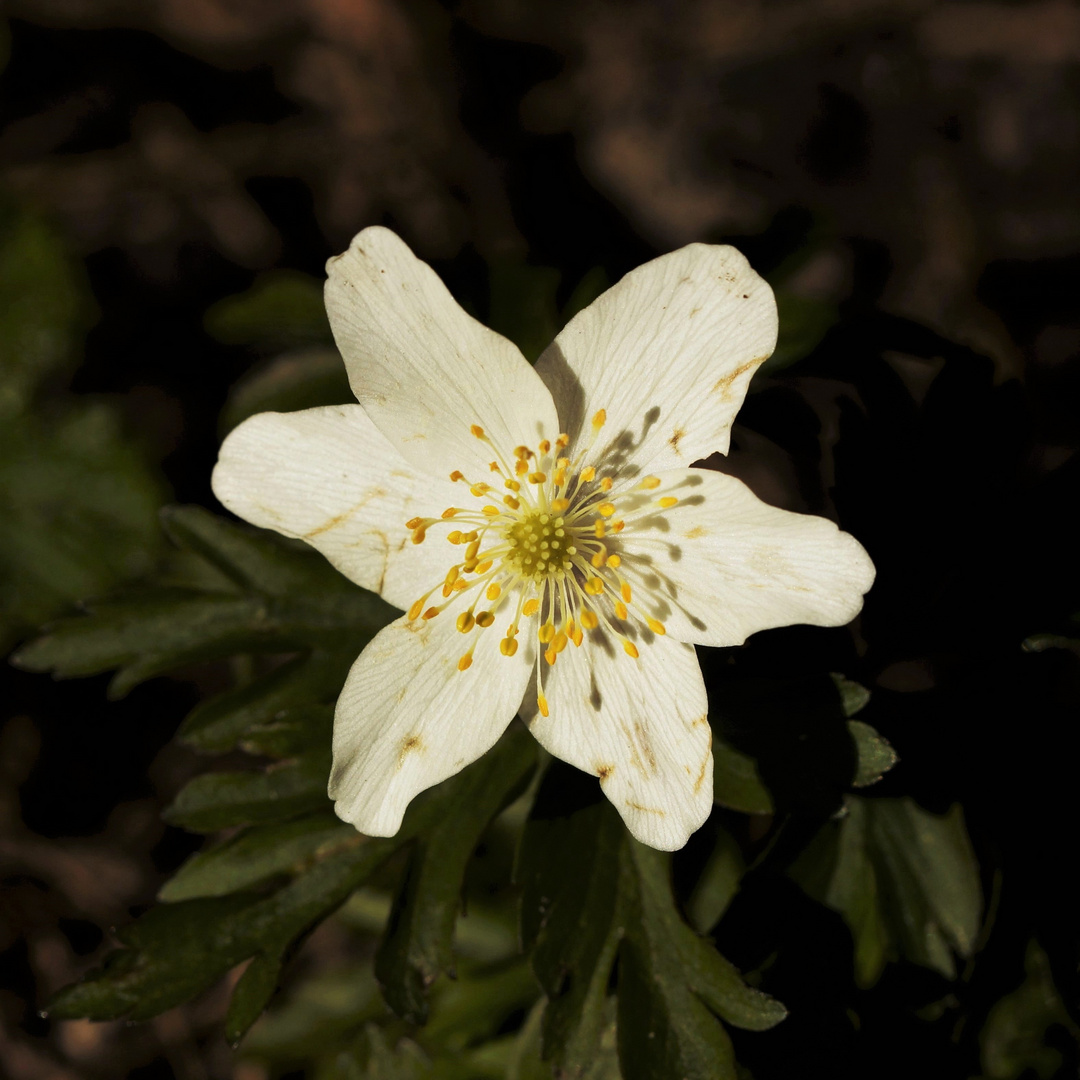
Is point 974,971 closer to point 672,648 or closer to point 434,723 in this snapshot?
point 672,648

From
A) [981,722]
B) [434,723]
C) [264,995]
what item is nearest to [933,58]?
[981,722]

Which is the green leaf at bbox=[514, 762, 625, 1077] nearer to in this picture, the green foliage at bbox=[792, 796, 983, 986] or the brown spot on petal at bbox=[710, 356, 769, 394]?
the green foliage at bbox=[792, 796, 983, 986]

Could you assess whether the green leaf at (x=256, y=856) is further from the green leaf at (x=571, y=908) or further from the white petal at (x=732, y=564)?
the white petal at (x=732, y=564)

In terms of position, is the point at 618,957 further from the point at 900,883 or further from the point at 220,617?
the point at 220,617

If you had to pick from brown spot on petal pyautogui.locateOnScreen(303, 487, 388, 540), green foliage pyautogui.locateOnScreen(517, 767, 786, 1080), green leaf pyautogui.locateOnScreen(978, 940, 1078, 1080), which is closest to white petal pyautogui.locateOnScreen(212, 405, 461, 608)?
brown spot on petal pyautogui.locateOnScreen(303, 487, 388, 540)

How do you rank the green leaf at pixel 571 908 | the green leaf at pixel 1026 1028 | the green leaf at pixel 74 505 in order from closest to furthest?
the green leaf at pixel 571 908 < the green leaf at pixel 1026 1028 < the green leaf at pixel 74 505

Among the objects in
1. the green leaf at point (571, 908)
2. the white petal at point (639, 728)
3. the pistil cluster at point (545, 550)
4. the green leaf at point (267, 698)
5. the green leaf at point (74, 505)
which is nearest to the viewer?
the white petal at point (639, 728)

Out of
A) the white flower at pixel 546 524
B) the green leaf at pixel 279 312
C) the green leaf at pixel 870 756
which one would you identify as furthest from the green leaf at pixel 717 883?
the green leaf at pixel 279 312

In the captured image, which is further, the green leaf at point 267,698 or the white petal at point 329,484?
the green leaf at point 267,698
